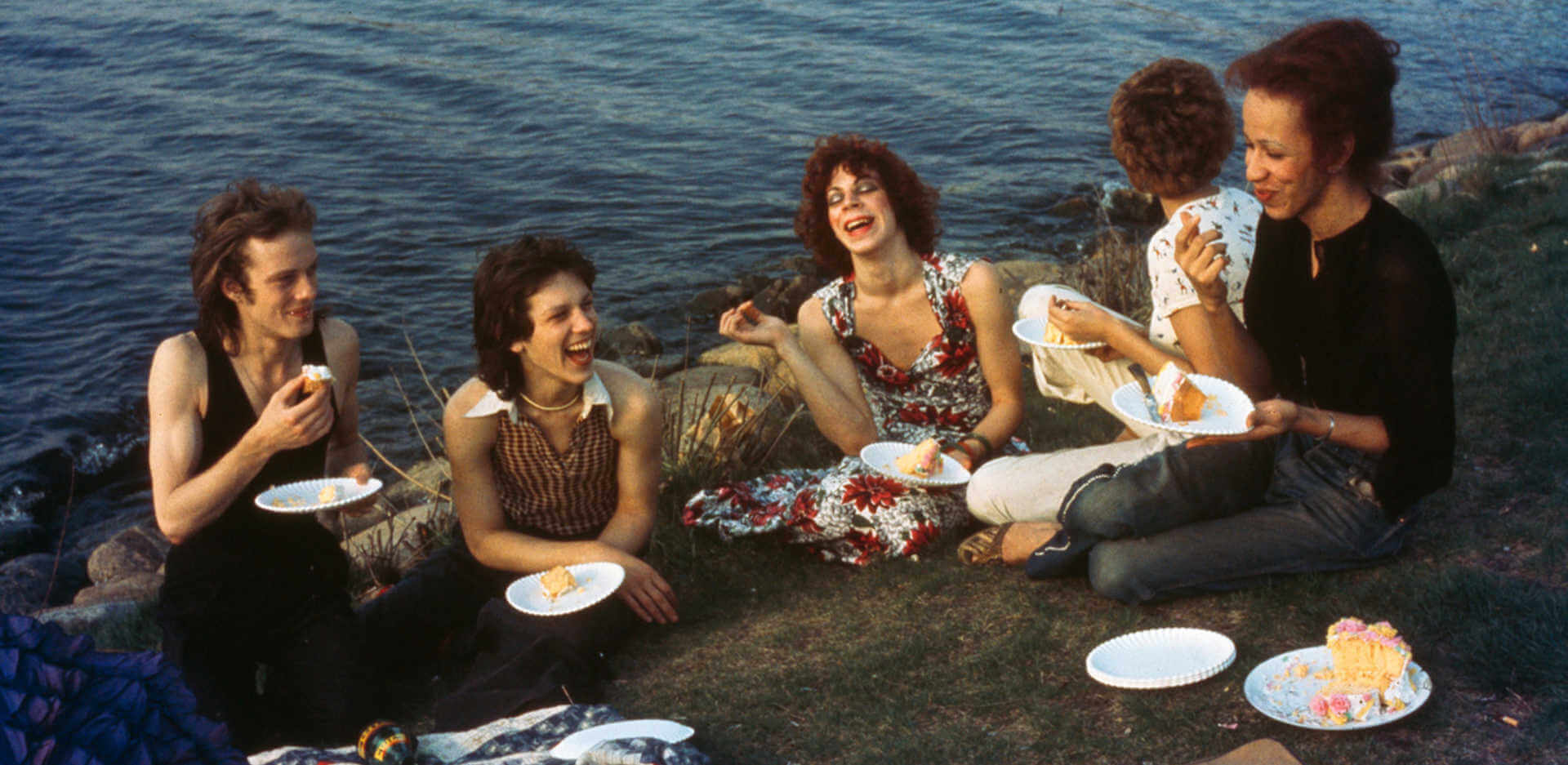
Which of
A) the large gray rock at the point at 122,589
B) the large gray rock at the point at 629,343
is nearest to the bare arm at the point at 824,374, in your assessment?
the large gray rock at the point at 122,589

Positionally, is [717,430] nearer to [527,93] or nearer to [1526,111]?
[527,93]

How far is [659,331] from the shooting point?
1130cm

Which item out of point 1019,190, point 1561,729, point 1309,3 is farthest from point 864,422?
point 1309,3

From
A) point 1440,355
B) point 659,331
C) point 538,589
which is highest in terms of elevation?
point 1440,355

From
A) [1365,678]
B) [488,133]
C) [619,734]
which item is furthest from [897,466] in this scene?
[488,133]

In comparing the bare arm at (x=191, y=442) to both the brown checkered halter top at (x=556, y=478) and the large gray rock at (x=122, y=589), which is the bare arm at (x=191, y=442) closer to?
the brown checkered halter top at (x=556, y=478)

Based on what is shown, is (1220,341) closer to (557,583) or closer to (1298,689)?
(1298,689)

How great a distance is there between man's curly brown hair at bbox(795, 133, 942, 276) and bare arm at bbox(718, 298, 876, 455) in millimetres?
362

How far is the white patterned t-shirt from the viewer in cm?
454

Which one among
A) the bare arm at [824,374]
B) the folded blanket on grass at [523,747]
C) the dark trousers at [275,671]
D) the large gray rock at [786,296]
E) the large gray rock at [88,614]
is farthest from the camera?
the large gray rock at [786,296]

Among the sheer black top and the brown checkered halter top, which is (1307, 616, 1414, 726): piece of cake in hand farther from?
the brown checkered halter top

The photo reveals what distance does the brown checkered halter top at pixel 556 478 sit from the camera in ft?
15.8

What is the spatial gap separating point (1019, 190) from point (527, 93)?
253 inches

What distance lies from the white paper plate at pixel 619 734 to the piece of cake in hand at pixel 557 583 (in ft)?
1.97
